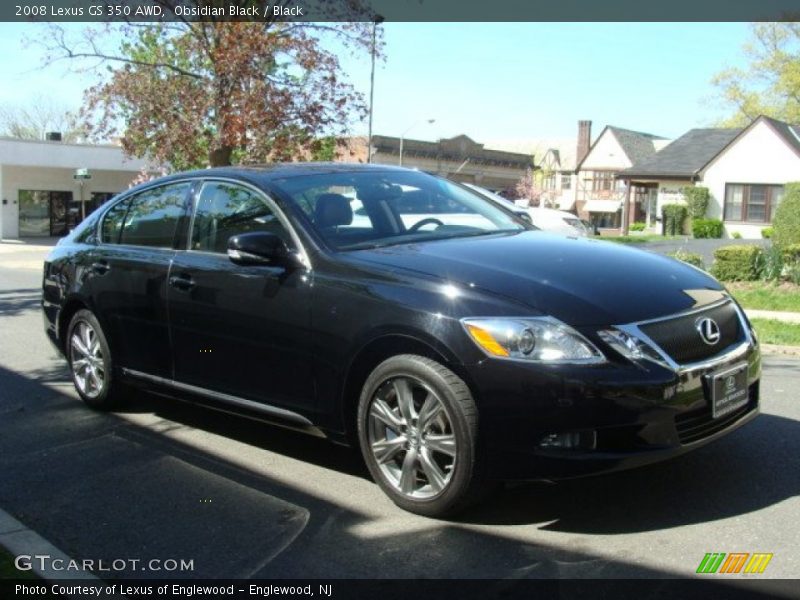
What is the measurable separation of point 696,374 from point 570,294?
2.22 ft

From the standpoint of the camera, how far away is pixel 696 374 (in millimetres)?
3828

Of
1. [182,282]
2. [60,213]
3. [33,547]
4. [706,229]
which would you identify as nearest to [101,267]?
[182,282]

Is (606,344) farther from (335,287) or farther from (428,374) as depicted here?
(335,287)

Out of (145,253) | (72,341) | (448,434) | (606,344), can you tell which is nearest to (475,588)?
(448,434)

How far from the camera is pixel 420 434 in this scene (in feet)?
13.3

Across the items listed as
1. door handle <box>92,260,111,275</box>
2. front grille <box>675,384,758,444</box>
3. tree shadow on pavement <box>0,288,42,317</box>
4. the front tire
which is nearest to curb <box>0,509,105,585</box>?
the front tire

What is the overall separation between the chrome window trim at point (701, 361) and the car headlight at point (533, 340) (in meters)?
0.21

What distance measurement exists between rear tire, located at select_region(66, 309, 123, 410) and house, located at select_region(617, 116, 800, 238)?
3368 cm

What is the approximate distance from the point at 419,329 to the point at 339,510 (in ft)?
3.45

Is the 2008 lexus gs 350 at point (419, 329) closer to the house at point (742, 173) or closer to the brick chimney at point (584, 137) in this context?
the house at point (742, 173)

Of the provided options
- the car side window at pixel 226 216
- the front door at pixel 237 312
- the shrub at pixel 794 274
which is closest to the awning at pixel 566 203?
the shrub at pixel 794 274

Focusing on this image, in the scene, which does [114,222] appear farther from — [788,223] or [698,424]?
[788,223]

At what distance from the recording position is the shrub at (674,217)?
39.1 metres

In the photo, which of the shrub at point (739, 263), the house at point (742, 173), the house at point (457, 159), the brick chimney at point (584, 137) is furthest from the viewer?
the brick chimney at point (584, 137)
